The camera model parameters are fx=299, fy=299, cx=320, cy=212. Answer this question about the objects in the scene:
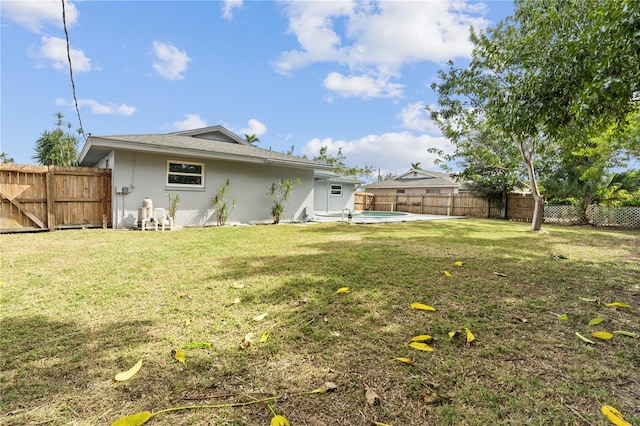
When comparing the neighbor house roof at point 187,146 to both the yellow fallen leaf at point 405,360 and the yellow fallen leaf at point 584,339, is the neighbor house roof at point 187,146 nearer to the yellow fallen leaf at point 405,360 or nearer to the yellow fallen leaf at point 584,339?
the yellow fallen leaf at point 405,360

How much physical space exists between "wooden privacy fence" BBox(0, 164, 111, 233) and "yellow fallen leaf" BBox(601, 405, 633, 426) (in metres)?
11.3

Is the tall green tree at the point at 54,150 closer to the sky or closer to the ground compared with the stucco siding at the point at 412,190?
closer to the sky

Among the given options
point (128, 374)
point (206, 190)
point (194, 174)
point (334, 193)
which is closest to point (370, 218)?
point (334, 193)

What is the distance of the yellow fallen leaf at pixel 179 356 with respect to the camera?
6.63 feet

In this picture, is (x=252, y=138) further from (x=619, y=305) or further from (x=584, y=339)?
(x=584, y=339)

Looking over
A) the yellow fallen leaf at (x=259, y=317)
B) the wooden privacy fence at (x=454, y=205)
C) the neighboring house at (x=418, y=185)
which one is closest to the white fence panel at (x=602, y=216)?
the wooden privacy fence at (x=454, y=205)

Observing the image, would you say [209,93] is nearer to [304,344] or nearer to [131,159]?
[131,159]

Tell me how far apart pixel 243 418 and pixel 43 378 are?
53.2 inches

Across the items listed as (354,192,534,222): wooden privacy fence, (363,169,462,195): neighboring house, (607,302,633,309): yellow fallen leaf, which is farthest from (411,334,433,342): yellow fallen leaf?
(363,169,462,195): neighboring house

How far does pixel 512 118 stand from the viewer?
4.22m

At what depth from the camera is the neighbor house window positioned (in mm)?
10258

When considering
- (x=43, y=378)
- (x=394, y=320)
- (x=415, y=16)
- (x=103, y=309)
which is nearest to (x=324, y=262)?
(x=394, y=320)

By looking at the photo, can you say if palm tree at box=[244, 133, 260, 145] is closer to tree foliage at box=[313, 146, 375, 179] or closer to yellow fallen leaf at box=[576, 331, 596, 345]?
tree foliage at box=[313, 146, 375, 179]

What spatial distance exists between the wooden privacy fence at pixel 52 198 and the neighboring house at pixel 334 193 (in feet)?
44.8
